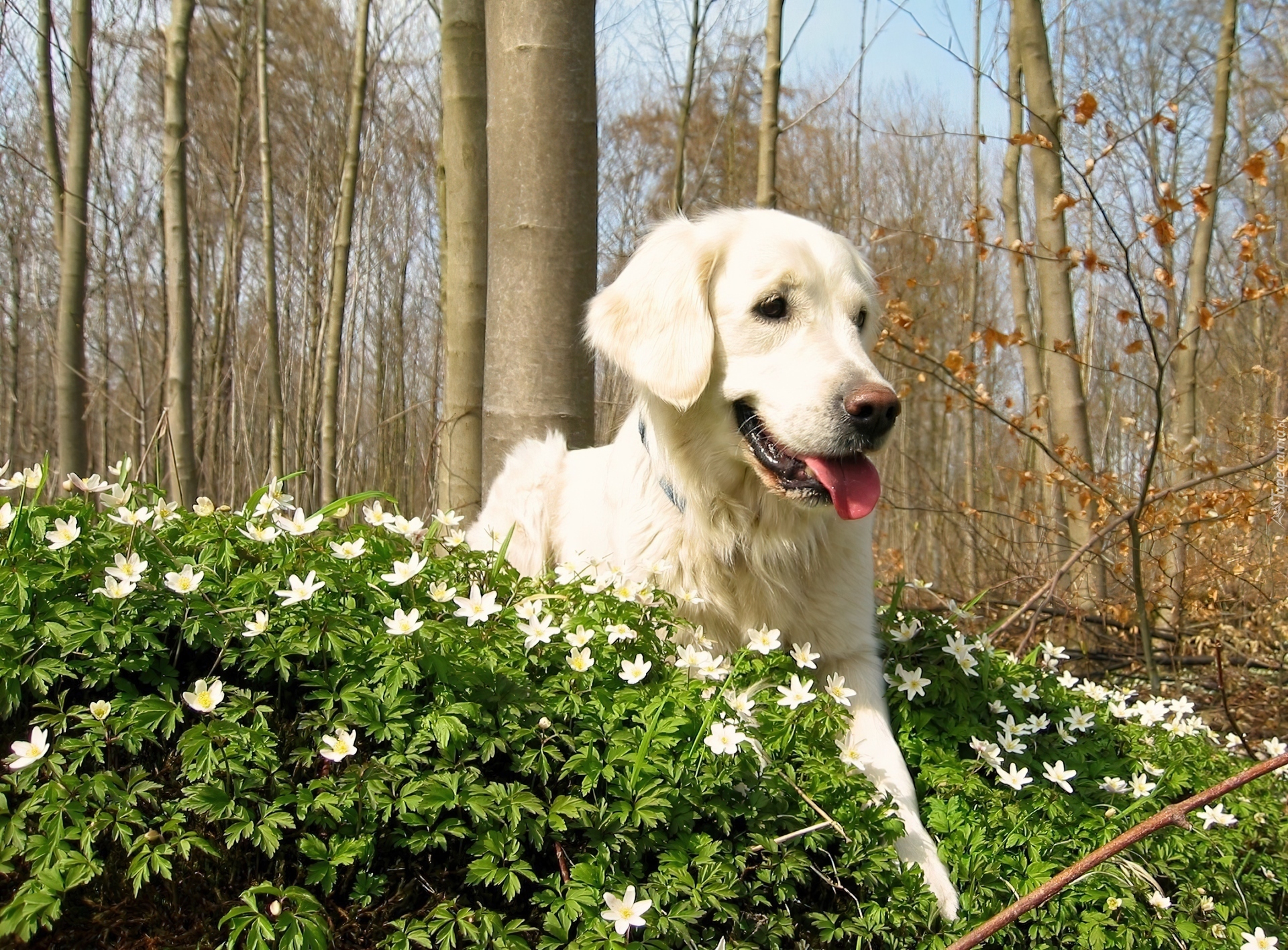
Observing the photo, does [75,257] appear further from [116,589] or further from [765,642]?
[765,642]

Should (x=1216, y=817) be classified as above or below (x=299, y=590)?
below

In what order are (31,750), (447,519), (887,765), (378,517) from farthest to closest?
1. (447,519)
2. (378,517)
3. (887,765)
4. (31,750)

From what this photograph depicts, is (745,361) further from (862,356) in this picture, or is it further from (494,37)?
(494,37)

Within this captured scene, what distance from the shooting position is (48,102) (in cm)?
786

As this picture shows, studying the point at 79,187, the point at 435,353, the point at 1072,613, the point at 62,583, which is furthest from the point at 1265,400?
the point at 435,353

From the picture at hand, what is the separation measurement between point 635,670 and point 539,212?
7.63ft

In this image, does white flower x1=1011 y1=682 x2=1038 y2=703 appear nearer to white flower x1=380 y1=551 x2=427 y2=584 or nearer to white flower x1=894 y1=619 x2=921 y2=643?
white flower x1=894 y1=619 x2=921 y2=643

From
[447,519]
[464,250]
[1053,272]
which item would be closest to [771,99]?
[1053,272]

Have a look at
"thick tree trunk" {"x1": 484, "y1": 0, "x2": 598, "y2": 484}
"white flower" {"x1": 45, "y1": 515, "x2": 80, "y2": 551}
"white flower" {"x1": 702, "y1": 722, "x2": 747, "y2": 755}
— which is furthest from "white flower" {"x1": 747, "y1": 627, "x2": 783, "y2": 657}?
"thick tree trunk" {"x1": 484, "y1": 0, "x2": 598, "y2": 484}

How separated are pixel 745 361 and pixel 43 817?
6.01 feet

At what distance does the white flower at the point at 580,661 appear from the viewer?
5.66 feet

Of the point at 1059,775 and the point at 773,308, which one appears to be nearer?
the point at 1059,775

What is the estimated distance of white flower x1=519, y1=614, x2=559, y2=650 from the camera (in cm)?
174

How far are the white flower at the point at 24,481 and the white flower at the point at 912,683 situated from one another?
200cm
